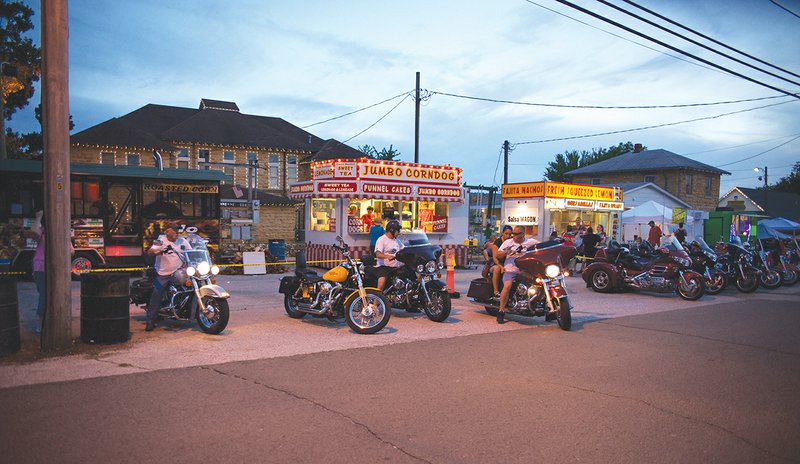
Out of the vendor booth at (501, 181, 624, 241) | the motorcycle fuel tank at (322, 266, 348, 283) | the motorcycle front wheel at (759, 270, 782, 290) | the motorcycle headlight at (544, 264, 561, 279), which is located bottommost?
the motorcycle front wheel at (759, 270, 782, 290)

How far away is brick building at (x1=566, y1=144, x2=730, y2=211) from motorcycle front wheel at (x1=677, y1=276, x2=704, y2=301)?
3686 cm

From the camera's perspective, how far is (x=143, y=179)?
649 inches

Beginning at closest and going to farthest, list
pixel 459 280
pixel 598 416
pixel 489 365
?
pixel 598 416 < pixel 489 365 < pixel 459 280

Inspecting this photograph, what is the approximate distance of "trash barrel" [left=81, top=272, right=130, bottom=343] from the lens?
25.0ft

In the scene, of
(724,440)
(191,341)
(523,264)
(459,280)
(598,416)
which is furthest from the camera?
(459,280)

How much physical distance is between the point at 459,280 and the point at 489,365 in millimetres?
11001

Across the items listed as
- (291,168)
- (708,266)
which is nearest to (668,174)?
(291,168)

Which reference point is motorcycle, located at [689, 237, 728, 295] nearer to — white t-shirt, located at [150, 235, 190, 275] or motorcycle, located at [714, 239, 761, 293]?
motorcycle, located at [714, 239, 761, 293]

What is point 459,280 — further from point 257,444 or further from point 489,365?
point 257,444

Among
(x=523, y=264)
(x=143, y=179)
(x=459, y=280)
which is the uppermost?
(x=143, y=179)

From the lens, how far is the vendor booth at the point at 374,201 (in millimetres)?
19984

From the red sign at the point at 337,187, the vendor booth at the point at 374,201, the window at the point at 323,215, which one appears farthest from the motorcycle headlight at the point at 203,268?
the window at the point at 323,215

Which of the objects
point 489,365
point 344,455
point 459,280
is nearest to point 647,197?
point 459,280

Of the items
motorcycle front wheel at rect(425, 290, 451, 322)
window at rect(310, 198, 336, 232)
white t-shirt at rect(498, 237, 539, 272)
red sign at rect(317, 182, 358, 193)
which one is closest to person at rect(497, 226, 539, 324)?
white t-shirt at rect(498, 237, 539, 272)
